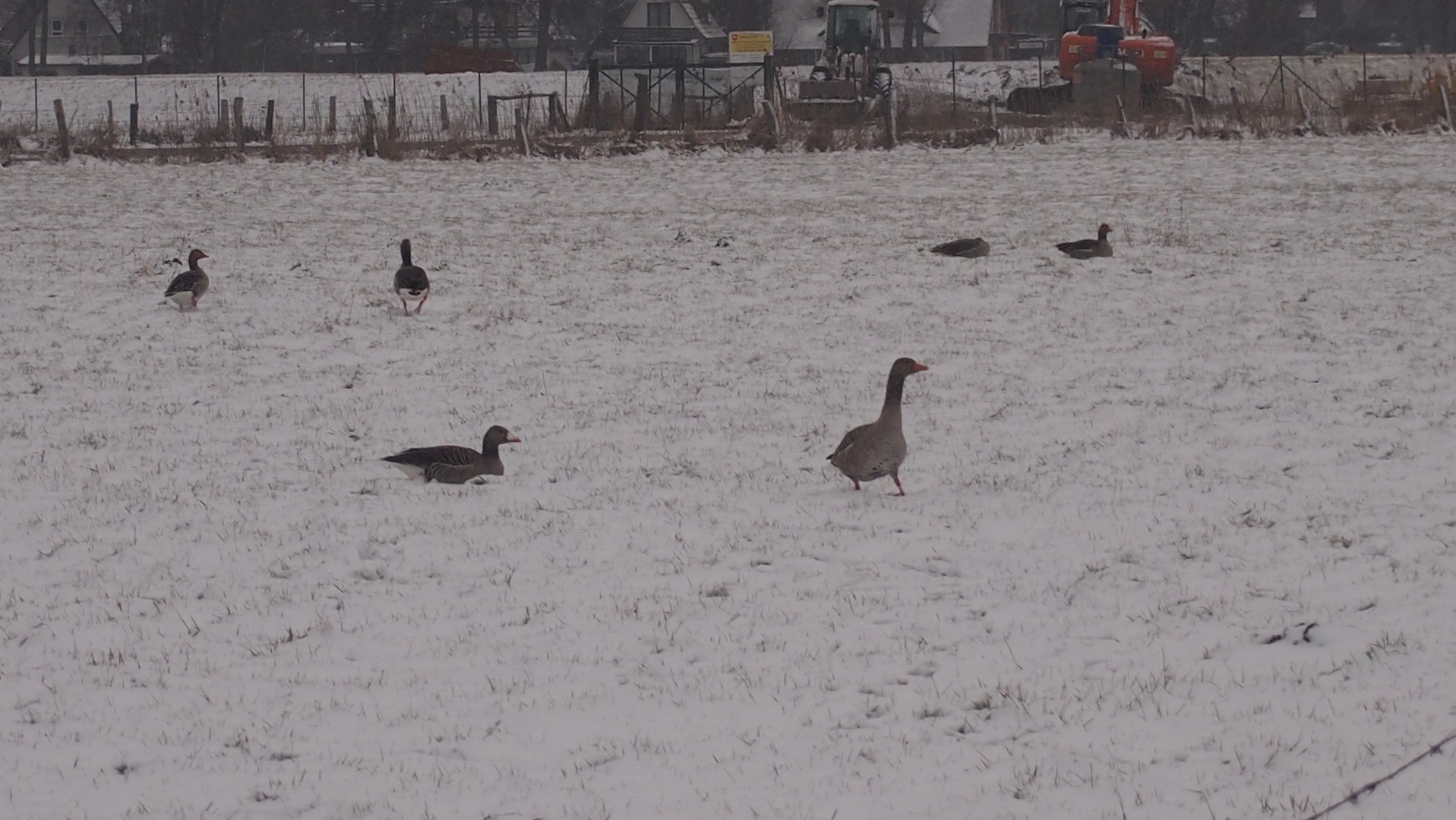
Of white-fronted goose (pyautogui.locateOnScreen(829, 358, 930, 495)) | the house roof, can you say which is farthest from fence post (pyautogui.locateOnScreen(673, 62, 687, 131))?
the house roof

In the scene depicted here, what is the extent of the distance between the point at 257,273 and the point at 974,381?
356 inches

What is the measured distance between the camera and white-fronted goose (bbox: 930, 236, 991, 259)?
15.4m

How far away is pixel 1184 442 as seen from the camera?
325 inches

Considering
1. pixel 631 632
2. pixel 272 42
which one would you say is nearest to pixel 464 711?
pixel 631 632

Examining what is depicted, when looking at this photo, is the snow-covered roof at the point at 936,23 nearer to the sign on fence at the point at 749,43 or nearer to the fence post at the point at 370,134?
the sign on fence at the point at 749,43

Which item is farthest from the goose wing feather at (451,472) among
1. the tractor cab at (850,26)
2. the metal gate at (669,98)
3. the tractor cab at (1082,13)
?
the tractor cab at (1082,13)

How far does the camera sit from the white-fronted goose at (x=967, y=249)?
1542 cm

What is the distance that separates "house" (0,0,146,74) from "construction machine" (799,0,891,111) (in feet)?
181

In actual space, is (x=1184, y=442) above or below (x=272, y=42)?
below

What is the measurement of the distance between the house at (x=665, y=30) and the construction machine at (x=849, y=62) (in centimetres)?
3311

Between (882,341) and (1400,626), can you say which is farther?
(882,341)

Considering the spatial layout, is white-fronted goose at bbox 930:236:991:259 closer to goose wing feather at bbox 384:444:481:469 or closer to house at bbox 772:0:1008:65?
goose wing feather at bbox 384:444:481:469

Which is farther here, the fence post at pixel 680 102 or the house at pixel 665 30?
the house at pixel 665 30

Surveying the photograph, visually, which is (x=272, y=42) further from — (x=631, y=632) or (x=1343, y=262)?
(x=631, y=632)
